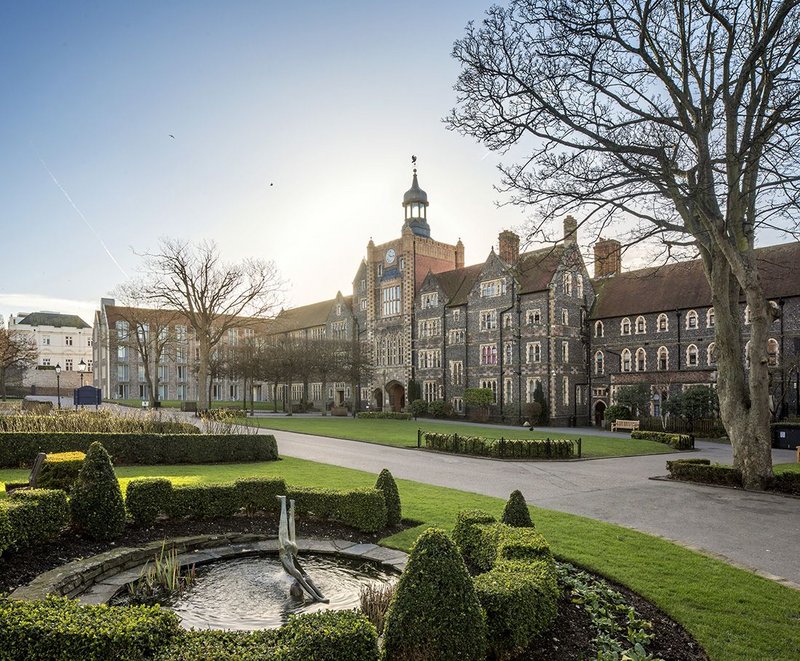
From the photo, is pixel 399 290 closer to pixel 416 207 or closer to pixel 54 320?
pixel 416 207

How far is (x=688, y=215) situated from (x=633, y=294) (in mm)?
31372

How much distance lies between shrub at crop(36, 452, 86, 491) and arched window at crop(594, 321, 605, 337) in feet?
→ 135

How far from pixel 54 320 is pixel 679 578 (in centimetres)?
12756

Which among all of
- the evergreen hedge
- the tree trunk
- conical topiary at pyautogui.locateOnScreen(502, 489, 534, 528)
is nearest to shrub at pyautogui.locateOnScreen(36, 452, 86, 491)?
the evergreen hedge

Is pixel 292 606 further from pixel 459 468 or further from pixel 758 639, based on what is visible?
pixel 459 468

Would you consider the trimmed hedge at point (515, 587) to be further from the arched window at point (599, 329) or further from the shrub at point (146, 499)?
the arched window at point (599, 329)

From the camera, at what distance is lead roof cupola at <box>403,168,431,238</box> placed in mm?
60500

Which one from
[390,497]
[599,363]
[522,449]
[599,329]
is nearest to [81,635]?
[390,497]

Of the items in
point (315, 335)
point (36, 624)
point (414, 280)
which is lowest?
point (36, 624)

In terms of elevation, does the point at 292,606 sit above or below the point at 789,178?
below

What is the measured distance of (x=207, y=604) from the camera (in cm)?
749

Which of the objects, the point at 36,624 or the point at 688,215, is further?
the point at 688,215

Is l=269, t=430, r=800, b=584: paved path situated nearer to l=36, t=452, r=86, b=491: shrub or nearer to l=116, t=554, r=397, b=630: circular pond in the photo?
l=116, t=554, r=397, b=630: circular pond

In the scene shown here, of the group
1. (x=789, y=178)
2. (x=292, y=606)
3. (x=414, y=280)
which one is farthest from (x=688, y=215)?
(x=414, y=280)
